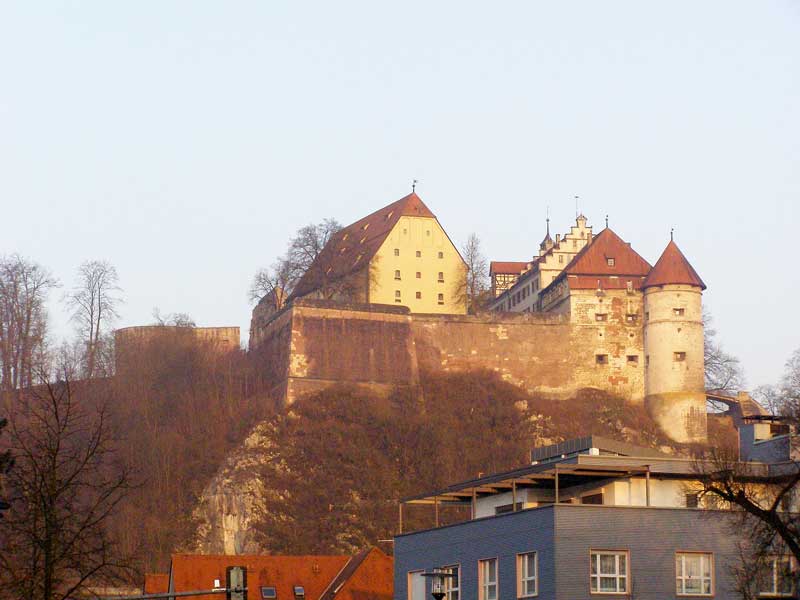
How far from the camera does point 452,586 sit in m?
37.0

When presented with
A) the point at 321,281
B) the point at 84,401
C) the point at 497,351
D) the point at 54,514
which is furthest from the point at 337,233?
the point at 54,514

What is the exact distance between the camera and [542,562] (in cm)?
3372

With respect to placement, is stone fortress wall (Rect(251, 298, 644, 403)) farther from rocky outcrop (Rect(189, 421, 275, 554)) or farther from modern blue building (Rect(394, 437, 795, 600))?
modern blue building (Rect(394, 437, 795, 600))

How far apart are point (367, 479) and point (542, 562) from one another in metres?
42.2

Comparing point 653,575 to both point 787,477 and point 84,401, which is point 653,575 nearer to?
point 787,477

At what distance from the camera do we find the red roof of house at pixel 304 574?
49.7m

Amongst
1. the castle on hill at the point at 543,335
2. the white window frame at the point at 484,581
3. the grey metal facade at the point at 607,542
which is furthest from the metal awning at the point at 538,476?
the castle on hill at the point at 543,335

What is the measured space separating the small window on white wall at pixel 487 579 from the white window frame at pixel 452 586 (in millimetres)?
898

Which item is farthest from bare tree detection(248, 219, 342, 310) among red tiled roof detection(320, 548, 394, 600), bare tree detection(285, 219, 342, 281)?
red tiled roof detection(320, 548, 394, 600)

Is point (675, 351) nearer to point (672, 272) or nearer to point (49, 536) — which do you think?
point (672, 272)

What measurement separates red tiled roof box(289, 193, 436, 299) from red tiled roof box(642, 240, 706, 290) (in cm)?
1463

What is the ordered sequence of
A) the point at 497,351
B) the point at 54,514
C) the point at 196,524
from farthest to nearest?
1. the point at 497,351
2. the point at 196,524
3. the point at 54,514

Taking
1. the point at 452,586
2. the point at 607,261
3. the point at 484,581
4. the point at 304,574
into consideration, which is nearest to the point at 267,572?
the point at 304,574

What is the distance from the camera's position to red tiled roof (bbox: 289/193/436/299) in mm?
92562
